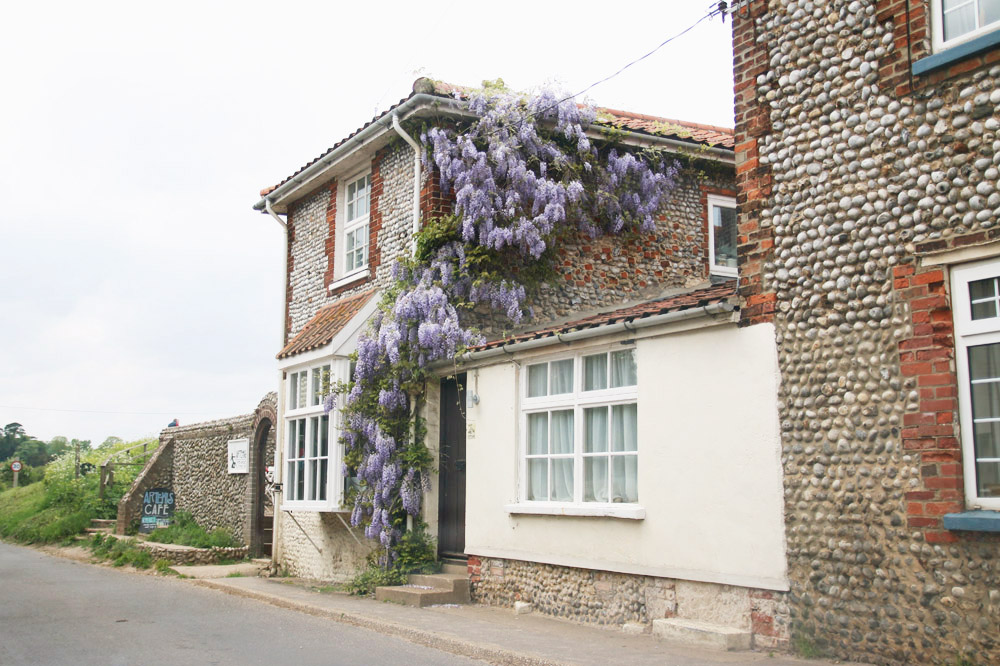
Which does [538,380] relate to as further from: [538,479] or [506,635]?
[506,635]

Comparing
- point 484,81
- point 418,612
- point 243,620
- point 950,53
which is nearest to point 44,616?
point 243,620

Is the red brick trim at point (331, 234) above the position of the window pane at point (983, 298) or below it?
above

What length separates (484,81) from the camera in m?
13.7

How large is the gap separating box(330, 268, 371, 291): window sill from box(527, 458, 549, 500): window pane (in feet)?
16.8

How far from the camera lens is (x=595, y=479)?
33.2 feet

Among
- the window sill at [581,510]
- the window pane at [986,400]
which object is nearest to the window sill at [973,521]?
the window pane at [986,400]

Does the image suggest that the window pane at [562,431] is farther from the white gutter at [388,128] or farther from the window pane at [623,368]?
the white gutter at [388,128]

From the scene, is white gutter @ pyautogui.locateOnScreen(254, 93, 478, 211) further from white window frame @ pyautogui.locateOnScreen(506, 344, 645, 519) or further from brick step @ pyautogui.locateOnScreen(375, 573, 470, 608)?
brick step @ pyautogui.locateOnScreen(375, 573, 470, 608)

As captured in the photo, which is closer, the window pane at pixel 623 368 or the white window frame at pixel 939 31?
the white window frame at pixel 939 31

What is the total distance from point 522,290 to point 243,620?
5.45 meters

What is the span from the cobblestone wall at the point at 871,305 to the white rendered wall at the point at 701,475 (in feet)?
0.77

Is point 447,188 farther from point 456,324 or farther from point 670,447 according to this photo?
point 670,447

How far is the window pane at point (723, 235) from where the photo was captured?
15156 mm

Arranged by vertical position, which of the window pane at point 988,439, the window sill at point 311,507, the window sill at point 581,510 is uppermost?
the window pane at point 988,439
